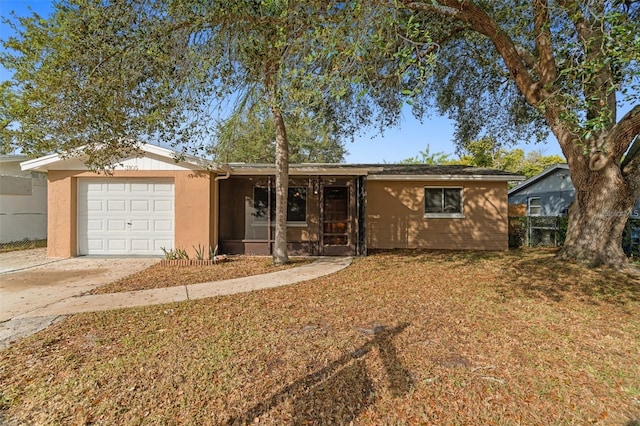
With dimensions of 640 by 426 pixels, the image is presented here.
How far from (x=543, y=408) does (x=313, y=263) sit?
6.52 meters

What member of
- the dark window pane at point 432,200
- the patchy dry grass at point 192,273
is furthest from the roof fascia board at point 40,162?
the dark window pane at point 432,200

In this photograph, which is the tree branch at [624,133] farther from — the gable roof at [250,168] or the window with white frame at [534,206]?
the window with white frame at [534,206]

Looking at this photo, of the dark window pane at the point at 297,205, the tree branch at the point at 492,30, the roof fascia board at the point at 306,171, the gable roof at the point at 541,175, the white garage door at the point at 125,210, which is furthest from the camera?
the gable roof at the point at 541,175

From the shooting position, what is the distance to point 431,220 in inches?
458

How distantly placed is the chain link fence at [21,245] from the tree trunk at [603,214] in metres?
17.4

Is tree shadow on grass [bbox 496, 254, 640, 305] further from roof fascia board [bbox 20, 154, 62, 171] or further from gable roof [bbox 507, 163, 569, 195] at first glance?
roof fascia board [bbox 20, 154, 62, 171]

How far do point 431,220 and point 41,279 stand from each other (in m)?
11.2

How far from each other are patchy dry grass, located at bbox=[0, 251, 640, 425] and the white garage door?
535 centimetres

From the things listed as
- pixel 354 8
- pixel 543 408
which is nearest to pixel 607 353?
pixel 543 408

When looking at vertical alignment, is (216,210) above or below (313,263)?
above

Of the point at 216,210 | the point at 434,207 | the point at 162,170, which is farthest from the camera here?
the point at 434,207

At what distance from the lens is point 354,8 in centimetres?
453

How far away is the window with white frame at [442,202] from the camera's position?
11.6 metres

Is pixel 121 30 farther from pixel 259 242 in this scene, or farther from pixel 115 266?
pixel 259 242
